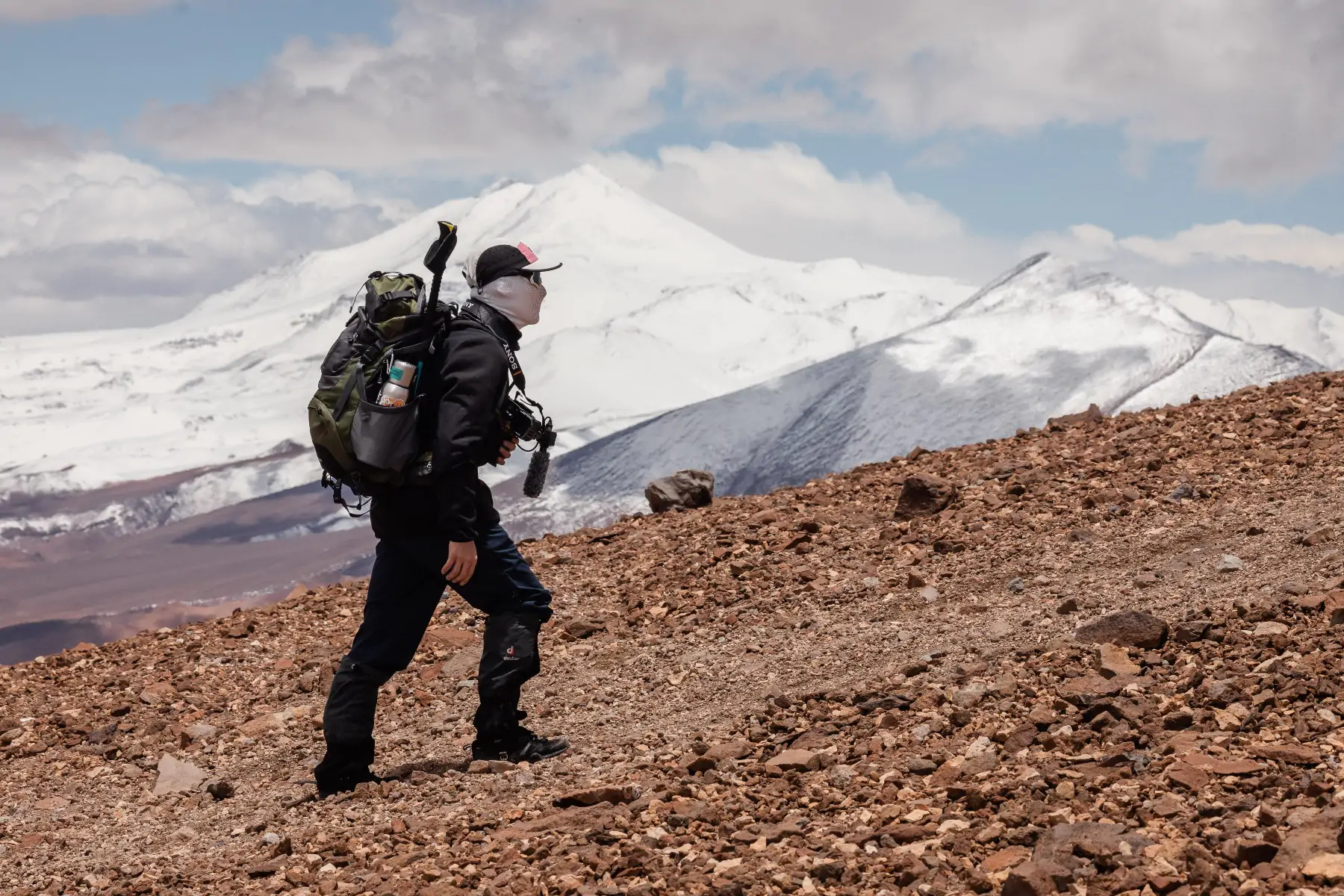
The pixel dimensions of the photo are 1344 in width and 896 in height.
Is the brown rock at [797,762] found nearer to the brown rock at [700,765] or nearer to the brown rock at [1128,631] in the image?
the brown rock at [700,765]

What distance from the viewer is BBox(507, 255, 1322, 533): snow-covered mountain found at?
11269cm

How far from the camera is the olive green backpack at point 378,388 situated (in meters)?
5.80

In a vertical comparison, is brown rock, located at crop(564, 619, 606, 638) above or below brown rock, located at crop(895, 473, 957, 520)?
below

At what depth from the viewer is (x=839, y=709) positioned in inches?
249

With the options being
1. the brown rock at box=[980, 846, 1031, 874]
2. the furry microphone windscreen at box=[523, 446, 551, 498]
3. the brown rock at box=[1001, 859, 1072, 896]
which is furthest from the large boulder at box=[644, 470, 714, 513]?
the brown rock at box=[1001, 859, 1072, 896]

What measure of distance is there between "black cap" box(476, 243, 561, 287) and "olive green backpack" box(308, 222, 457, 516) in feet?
0.83

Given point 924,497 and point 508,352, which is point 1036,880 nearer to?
point 508,352

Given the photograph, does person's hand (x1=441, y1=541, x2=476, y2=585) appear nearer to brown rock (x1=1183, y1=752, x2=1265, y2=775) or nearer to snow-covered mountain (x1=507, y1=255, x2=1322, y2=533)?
brown rock (x1=1183, y1=752, x2=1265, y2=775)

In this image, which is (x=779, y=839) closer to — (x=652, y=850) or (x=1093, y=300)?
(x=652, y=850)

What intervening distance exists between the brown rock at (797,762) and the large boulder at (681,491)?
258 inches

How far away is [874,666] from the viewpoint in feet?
23.5

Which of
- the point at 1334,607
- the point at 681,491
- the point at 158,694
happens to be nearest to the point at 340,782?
the point at 158,694

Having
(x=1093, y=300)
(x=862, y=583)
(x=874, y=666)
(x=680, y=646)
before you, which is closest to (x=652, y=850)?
(x=874, y=666)

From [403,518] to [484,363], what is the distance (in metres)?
0.86
